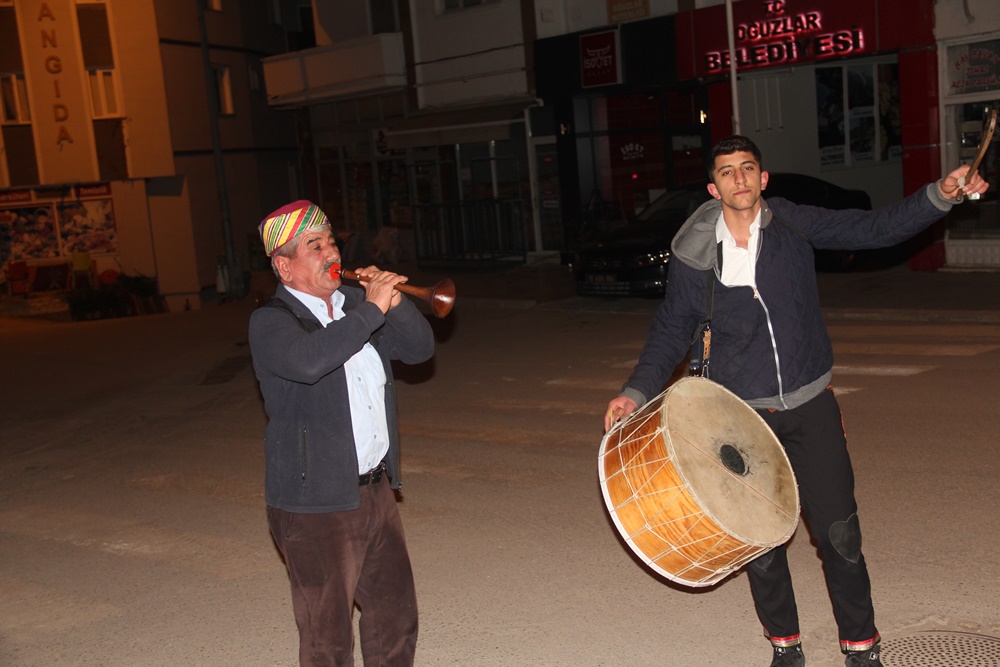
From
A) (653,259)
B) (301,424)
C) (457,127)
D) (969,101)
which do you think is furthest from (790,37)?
(301,424)

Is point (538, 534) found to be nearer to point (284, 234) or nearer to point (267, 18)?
point (284, 234)

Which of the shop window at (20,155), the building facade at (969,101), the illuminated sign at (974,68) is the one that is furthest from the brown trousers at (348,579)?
the shop window at (20,155)

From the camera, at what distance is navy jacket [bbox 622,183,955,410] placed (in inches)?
168

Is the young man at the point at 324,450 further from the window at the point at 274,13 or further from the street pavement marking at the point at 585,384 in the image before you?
the window at the point at 274,13

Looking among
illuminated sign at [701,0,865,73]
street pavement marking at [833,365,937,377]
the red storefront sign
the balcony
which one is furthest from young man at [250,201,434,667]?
the balcony

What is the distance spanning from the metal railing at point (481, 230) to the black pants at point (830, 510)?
63.8 ft

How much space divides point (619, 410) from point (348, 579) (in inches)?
49.0

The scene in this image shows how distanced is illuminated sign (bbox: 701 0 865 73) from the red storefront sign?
8.75ft

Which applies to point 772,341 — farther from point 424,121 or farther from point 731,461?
point 424,121

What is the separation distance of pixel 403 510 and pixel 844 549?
387 centimetres

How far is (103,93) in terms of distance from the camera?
30.4 m

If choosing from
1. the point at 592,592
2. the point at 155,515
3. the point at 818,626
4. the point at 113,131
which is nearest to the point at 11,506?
the point at 155,515

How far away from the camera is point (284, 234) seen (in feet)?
13.4

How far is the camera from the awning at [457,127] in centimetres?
2361
